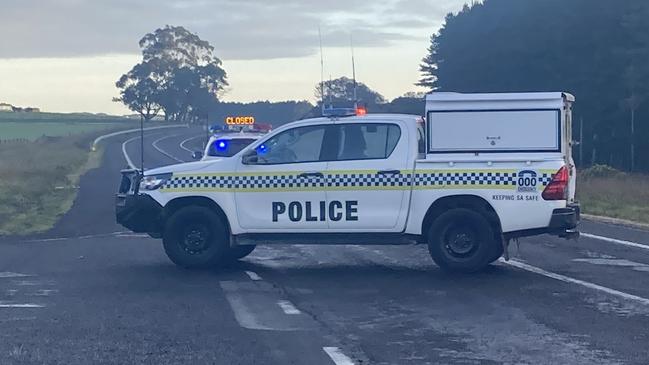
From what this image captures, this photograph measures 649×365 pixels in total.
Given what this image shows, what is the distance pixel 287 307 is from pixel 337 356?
2.81 m

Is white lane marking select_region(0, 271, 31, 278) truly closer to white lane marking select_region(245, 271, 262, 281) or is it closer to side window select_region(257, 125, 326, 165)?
white lane marking select_region(245, 271, 262, 281)

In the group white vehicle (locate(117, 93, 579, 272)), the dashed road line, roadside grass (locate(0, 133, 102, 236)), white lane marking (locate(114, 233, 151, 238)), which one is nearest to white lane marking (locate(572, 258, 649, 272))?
white vehicle (locate(117, 93, 579, 272))

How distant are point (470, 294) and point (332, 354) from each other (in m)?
3.81

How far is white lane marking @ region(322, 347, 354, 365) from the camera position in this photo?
8.55 meters

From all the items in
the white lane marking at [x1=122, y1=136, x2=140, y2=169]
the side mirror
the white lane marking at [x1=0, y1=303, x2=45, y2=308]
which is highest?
the side mirror

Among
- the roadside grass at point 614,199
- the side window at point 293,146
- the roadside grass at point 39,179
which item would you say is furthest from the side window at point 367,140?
the roadside grass at point 39,179

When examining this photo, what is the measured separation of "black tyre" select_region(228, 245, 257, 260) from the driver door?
43.4 inches

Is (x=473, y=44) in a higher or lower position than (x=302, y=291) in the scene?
higher

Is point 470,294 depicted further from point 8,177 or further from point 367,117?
point 8,177

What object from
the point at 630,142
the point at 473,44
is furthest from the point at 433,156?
the point at 473,44

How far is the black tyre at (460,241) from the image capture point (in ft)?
45.7

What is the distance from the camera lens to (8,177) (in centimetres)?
4225

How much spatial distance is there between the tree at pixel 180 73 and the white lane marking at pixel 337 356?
7272 cm

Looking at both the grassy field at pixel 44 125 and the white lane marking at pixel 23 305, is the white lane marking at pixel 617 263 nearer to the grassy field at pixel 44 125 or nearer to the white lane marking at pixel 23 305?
the white lane marking at pixel 23 305
